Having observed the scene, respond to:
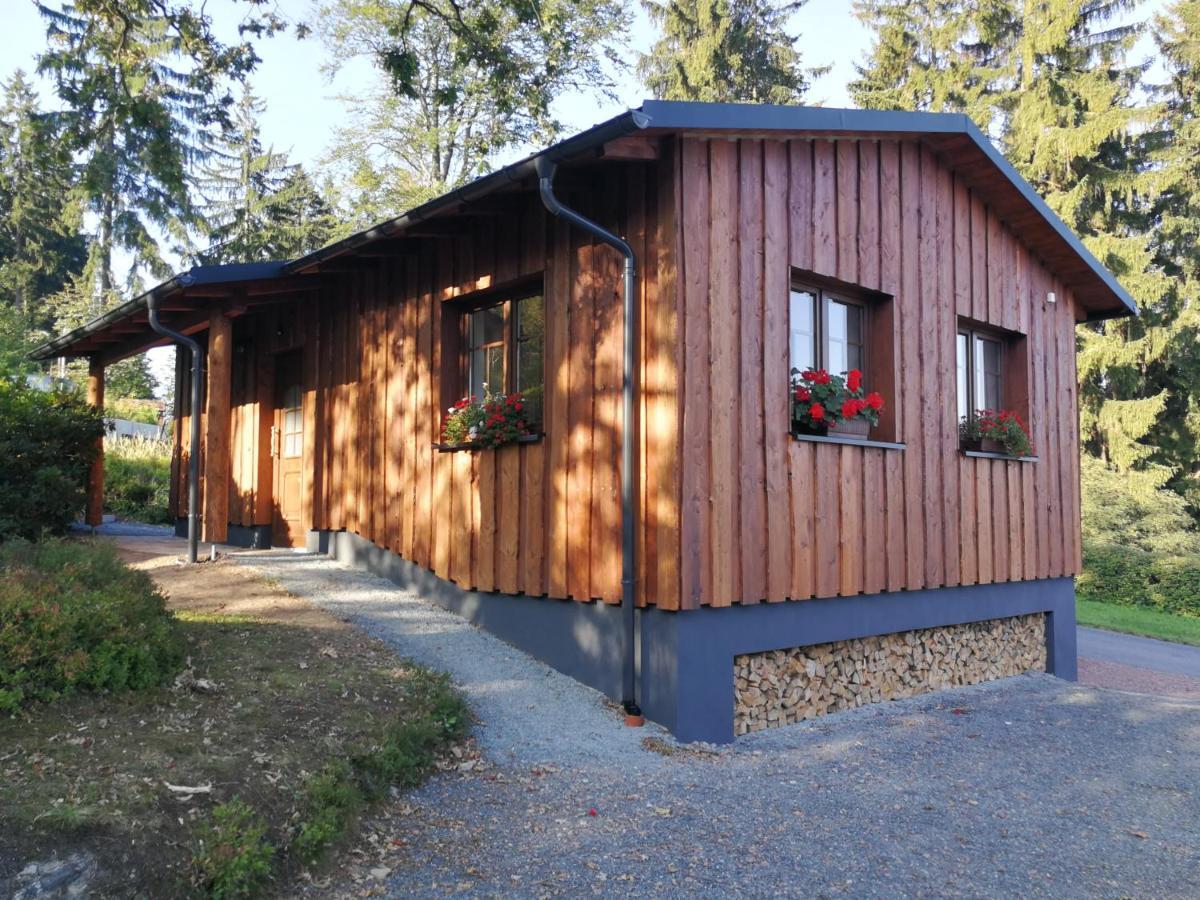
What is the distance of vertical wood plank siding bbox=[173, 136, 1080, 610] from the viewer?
5.99 metres

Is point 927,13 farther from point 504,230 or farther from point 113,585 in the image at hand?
point 113,585

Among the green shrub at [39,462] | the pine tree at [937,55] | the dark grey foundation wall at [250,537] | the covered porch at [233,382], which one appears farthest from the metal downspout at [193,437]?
the pine tree at [937,55]

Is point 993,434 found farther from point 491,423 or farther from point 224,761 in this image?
point 224,761

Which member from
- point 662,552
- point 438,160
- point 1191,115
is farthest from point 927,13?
point 662,552

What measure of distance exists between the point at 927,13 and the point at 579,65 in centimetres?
1041

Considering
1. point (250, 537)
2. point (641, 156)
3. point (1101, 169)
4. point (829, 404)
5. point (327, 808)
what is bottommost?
point (327, 808)

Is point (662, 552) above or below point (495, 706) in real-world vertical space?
above

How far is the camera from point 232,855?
3.33 m

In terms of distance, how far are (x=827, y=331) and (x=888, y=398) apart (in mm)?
780

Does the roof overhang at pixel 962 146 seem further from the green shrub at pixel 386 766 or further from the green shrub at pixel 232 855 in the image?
the green shrub at pixel 232 855

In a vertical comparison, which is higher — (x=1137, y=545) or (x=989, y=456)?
(x=989, y=456)

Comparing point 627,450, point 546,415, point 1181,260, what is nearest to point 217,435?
point 546,415

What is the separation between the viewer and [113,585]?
17.3 ft

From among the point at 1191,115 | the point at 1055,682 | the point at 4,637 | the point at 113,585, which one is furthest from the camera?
the point at 1191,115
